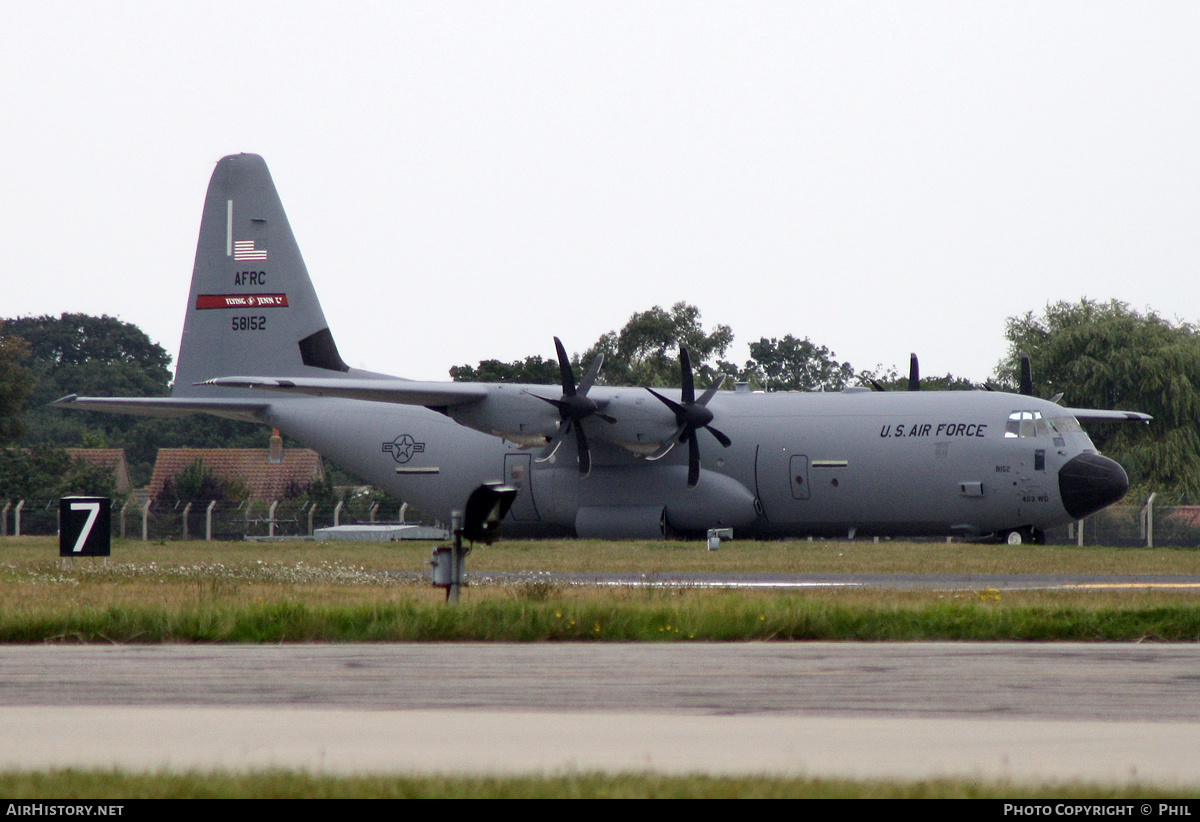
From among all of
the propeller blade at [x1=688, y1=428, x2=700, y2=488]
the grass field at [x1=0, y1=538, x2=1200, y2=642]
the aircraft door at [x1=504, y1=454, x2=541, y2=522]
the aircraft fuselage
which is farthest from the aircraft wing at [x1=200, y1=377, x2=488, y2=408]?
the grass field at [x1=0, y1=538, x2=1200, y2=642]

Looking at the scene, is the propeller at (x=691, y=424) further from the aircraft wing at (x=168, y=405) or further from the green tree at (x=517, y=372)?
the green tree at (x=517, y=372)

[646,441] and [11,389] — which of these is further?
[11,389]

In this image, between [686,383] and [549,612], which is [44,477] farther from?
[549,612]

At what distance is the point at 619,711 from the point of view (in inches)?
301

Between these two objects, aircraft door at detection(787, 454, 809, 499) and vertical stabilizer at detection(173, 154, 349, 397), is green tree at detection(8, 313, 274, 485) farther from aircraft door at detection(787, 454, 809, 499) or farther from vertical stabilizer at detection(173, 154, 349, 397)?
aircraft door at detection(787, 454, 809, 499)

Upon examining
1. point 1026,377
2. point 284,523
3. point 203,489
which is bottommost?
point 284,523

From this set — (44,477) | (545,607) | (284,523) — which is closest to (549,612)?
(545,607)

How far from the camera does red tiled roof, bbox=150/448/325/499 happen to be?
240 feet

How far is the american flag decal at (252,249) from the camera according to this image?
38562 mm

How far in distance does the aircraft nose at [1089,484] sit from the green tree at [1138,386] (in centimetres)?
2872

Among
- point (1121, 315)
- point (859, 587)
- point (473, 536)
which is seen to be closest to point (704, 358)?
point (1121, 315)

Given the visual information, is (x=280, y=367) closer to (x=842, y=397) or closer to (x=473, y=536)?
(x=842, y=397)

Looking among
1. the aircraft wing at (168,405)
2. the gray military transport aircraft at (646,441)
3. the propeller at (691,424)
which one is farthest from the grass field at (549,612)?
the aircraft wing at (168,405)

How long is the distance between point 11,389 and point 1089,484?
41905 millimetres
